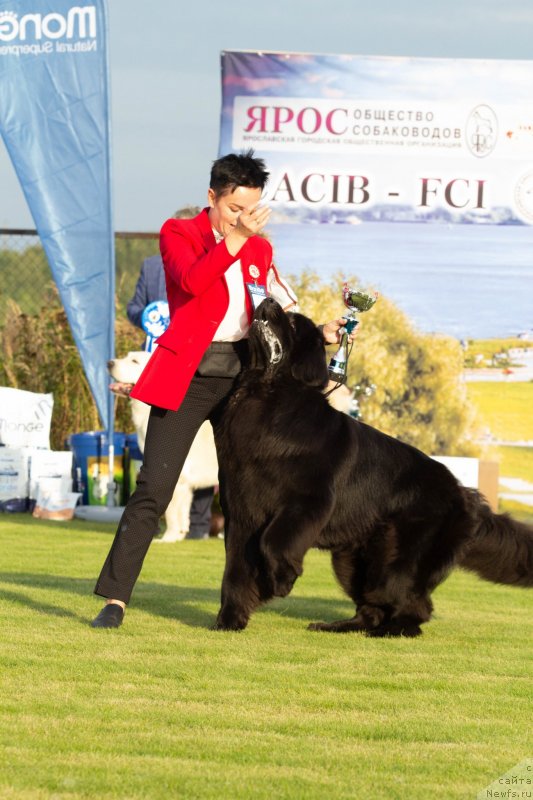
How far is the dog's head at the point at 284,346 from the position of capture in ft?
14.3

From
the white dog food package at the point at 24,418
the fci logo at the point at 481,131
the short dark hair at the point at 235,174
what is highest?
the fci logo at the point at 481,131

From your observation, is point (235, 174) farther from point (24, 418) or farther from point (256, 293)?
point (24, 418)

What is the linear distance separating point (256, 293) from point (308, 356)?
328 mm

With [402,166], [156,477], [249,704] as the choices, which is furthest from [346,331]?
[402,166]

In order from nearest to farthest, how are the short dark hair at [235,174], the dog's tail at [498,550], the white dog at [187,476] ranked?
the short dark hair at [235,174] → the dog's tail at [498,550] → the white dog at [187,476]

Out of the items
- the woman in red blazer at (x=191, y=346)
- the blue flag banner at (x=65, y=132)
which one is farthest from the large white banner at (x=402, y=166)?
the woman in red blazer at (x=191, y=346)

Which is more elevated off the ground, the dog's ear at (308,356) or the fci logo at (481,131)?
the fci logo at (481,131)

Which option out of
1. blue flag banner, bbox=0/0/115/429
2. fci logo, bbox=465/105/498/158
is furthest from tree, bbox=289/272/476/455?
blue flag banner, bbox=0/0/115/429

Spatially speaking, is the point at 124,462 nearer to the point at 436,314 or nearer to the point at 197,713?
the point at 436,314

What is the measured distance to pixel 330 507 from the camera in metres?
4.46

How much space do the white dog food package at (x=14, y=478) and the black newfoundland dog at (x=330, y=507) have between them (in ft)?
18.3

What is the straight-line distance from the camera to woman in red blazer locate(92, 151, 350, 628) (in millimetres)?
4492

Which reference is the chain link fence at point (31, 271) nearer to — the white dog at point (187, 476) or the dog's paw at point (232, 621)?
the white dog at point (187, 476)

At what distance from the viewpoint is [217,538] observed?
30.4ft
